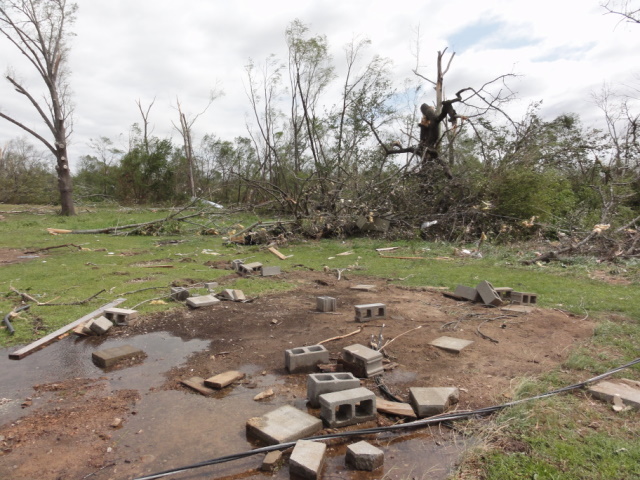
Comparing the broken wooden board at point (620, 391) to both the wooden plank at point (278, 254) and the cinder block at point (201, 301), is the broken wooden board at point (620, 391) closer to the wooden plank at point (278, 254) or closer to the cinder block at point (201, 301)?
the cinder block at point (201, 301)

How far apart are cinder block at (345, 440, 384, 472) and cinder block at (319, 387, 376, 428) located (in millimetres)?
336

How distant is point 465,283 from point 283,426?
5.01m

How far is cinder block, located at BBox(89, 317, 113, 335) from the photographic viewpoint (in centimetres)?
415

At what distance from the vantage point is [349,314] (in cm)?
Result: 497

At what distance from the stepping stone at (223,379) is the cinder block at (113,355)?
100 cm

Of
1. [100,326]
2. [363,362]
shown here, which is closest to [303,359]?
[363,362]

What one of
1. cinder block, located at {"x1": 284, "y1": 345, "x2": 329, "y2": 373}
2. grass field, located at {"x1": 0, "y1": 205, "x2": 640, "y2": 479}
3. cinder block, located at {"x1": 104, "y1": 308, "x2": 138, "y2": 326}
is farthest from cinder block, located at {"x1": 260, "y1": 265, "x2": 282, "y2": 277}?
cinder block, located at {"x1": 284, "y1": 345, "x2": 329, "y2": 373}

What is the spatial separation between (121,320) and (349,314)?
269cm

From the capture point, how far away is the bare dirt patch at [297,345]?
2.34 m

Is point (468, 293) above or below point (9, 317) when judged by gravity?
below

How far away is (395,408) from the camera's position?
272 centimetres

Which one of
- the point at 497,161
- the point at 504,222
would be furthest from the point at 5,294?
the point at 497,161

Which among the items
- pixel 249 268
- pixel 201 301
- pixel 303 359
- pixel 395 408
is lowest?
pixel 395 408

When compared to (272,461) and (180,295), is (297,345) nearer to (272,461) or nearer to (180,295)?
(272,461)
